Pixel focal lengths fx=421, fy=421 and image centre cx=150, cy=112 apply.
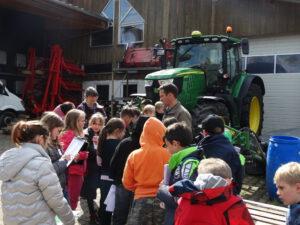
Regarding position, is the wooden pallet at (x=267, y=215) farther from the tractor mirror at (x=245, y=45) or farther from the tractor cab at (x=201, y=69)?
the tractor mirror at (x=245, y=45)

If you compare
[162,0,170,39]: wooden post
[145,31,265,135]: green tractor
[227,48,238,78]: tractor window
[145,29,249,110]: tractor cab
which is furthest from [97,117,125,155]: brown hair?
[162,0,170,39]: wooden post

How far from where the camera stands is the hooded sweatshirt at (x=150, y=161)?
3.68m

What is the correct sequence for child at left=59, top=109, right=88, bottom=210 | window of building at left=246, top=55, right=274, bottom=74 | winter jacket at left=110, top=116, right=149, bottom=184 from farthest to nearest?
window of building at left=246, top=55, right=274, bottom=74
child at left=59, top=109, right=88, bottom=210
winter jacket at left=110, top=116, right=149, bottom=184

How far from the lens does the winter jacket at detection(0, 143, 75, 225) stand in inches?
119

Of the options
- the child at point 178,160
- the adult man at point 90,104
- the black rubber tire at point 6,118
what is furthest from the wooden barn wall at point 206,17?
the child at point 178,160

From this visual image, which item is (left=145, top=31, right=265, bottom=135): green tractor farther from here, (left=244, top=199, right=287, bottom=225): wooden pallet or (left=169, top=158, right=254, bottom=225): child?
(left=169, top=158, right=254, bottom=225): child

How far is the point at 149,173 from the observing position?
368 cm

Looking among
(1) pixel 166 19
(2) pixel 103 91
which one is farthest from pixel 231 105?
(2) pixel 103 91

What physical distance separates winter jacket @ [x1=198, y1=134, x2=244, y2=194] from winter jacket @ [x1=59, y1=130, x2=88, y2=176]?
170 cm

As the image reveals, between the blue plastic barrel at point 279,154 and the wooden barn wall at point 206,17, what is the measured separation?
21.3ft

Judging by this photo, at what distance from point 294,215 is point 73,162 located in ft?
9.41

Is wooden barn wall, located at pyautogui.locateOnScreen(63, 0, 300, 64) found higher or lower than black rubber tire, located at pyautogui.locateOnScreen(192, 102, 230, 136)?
higher

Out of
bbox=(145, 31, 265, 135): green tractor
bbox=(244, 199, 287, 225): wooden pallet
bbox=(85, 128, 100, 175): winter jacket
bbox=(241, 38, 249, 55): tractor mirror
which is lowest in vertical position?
bbox=(244, 199, 287, 225): wooden pallet

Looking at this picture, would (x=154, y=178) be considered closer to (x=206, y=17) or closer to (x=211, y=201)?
(x=211, y=201)
